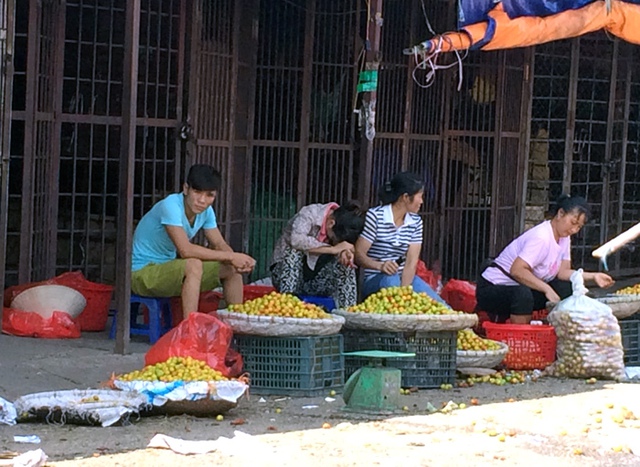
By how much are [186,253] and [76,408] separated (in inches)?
92.2

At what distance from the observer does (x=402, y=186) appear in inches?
389

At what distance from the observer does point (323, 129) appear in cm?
1210

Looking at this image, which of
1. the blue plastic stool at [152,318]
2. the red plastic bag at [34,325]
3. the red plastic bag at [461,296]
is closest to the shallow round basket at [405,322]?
the blue plastic stool at [152,318]

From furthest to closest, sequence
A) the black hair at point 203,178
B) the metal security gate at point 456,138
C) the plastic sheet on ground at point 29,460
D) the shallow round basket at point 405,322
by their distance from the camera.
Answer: the metal security gate at point 456,138 → the black hair at point 203,178 → the shallow round basket at point 405,322 → the plastic sheet on ground at point 29,460

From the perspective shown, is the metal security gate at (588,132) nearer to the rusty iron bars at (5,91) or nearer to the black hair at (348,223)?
the black hair at (348,223)

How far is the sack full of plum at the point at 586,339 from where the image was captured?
9.42 metres

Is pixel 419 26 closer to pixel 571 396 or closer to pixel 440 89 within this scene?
pixel 440 89

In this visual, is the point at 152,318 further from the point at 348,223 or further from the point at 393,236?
the point at 393,236

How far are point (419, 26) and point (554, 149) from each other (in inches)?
103

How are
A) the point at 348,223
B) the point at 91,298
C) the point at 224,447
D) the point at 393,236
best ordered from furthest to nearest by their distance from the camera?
the point at 91,298, the point at 393,236, the point at 348,223, the point at 224,447

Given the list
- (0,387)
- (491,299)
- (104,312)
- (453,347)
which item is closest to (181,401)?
(0,387)

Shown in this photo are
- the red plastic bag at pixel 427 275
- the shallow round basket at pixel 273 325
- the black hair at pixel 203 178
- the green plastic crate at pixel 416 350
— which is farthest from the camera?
the red plastic bag at pixel 427 275

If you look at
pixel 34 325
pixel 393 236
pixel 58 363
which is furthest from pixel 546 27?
pixel 58 363

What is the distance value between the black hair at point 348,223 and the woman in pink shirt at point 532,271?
121cm
